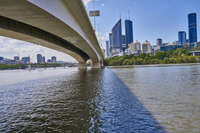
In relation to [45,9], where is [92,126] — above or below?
below

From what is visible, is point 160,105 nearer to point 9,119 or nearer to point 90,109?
point 90,109

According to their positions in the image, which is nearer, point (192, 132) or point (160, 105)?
point (192, 132)

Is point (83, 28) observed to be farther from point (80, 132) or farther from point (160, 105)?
point (80, 132)

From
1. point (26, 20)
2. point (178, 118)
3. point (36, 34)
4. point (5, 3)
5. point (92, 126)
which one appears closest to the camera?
point (92, 126)

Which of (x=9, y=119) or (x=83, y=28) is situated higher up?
(x=83, y=28)

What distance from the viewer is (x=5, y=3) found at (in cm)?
966

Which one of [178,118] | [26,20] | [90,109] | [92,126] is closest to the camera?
[92,126]

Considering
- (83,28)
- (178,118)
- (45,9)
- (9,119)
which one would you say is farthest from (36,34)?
(178,118)

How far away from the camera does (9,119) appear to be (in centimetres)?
685

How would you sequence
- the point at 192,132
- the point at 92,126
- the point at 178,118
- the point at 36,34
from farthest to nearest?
the point at 36,34
the point at 178,118
the point at 92,126
the point at 192,132

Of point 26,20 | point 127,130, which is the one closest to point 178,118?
point 127,130

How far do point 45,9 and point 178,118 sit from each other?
A: 1062cm

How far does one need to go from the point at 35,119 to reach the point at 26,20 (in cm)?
1012

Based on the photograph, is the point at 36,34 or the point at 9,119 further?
the point at 36,34
